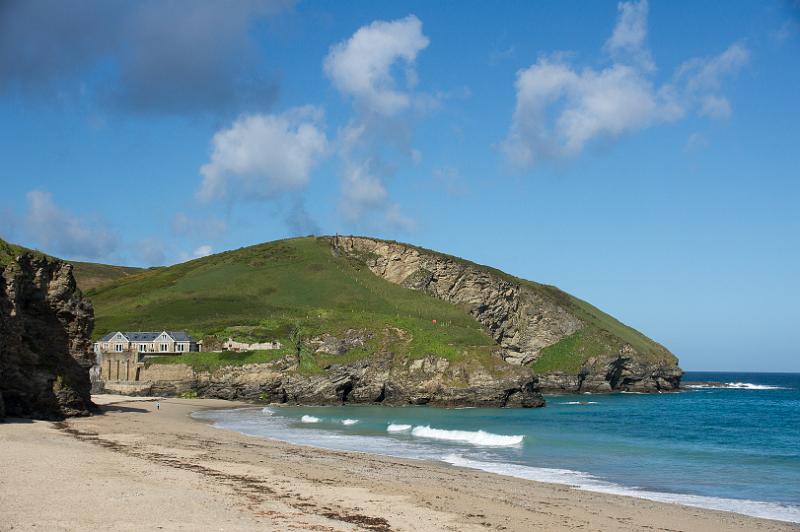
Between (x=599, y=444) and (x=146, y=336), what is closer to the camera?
(x=599, y=444)

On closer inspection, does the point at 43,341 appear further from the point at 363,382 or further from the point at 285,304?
the point at 285,304

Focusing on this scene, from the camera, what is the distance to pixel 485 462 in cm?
3684

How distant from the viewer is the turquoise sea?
1180 inches

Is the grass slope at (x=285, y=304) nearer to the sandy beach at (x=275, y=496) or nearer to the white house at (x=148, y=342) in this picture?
the white house at (x=148, y=342)

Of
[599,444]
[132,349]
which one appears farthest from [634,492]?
[132,349]

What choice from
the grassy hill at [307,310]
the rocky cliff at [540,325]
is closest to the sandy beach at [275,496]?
the grassy hill at [307,310]

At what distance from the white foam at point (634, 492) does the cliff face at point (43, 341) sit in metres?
29.3

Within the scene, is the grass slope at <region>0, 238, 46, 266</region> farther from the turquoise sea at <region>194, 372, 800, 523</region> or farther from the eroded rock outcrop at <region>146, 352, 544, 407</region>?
the eroded rock outcrop at <region>146, 352, 544, 407</region>

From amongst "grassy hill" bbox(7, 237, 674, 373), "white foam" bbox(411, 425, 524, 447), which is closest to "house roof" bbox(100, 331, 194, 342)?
"grassy hill" bbox(7, 237, 674, 373)

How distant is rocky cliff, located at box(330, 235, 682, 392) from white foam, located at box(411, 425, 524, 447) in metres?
84.1

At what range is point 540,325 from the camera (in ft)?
488

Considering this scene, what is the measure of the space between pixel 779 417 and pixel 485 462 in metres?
60.2

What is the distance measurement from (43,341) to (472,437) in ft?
105

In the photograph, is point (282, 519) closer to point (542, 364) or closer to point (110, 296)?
point (542, 364)
